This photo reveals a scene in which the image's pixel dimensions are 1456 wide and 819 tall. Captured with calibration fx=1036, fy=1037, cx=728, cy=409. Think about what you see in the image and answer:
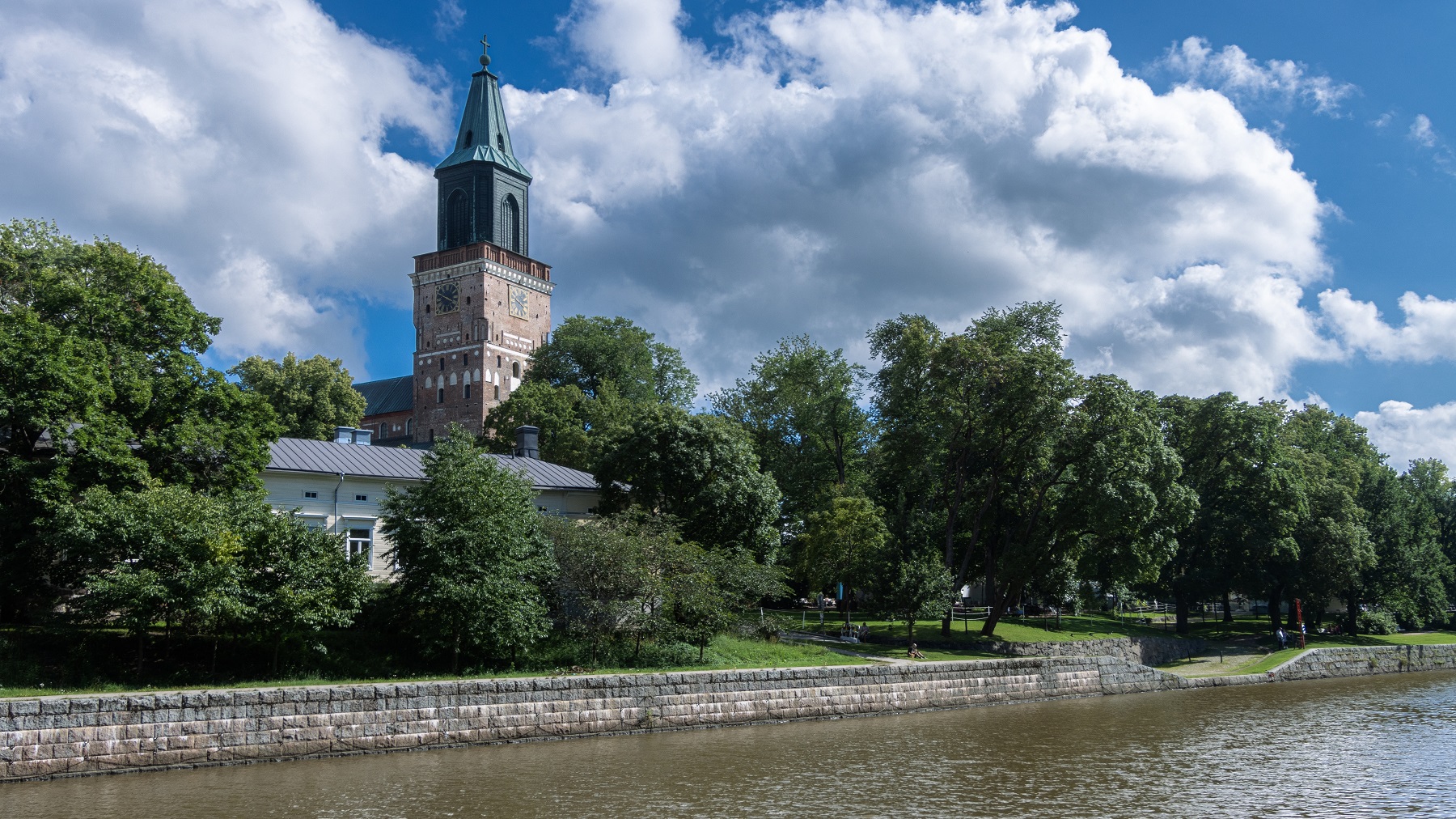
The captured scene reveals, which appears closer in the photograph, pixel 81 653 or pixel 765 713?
pixel 81 653

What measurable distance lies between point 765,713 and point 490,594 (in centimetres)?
798

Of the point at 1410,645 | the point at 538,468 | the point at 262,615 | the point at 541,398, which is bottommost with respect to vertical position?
the point at 1410,645

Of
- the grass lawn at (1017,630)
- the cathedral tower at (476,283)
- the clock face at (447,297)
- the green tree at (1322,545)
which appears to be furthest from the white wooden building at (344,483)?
the clock face at (447,297)

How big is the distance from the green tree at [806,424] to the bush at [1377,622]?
26.1 metres

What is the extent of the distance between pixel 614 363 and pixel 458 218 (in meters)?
30.6

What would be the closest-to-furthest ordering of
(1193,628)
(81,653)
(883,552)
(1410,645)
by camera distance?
(81,653)
(883,552)
(1410,645)
(1193,628)

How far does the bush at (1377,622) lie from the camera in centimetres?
5153

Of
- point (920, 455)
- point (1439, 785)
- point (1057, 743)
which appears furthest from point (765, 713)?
point (920, 455)

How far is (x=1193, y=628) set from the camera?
55594mm

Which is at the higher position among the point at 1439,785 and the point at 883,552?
Result: the point at 883,552

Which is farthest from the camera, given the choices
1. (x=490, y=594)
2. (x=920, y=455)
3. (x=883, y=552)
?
(x=920, y=455)

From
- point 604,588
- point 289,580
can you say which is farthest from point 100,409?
point 604,588

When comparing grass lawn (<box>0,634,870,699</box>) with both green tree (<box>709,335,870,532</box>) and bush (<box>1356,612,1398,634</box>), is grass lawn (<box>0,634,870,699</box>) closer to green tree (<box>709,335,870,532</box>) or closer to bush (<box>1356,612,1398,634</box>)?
green tree (<box>709,335,870,532</box>)

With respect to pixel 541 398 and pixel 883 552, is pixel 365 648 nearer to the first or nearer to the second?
pixel 883 552
